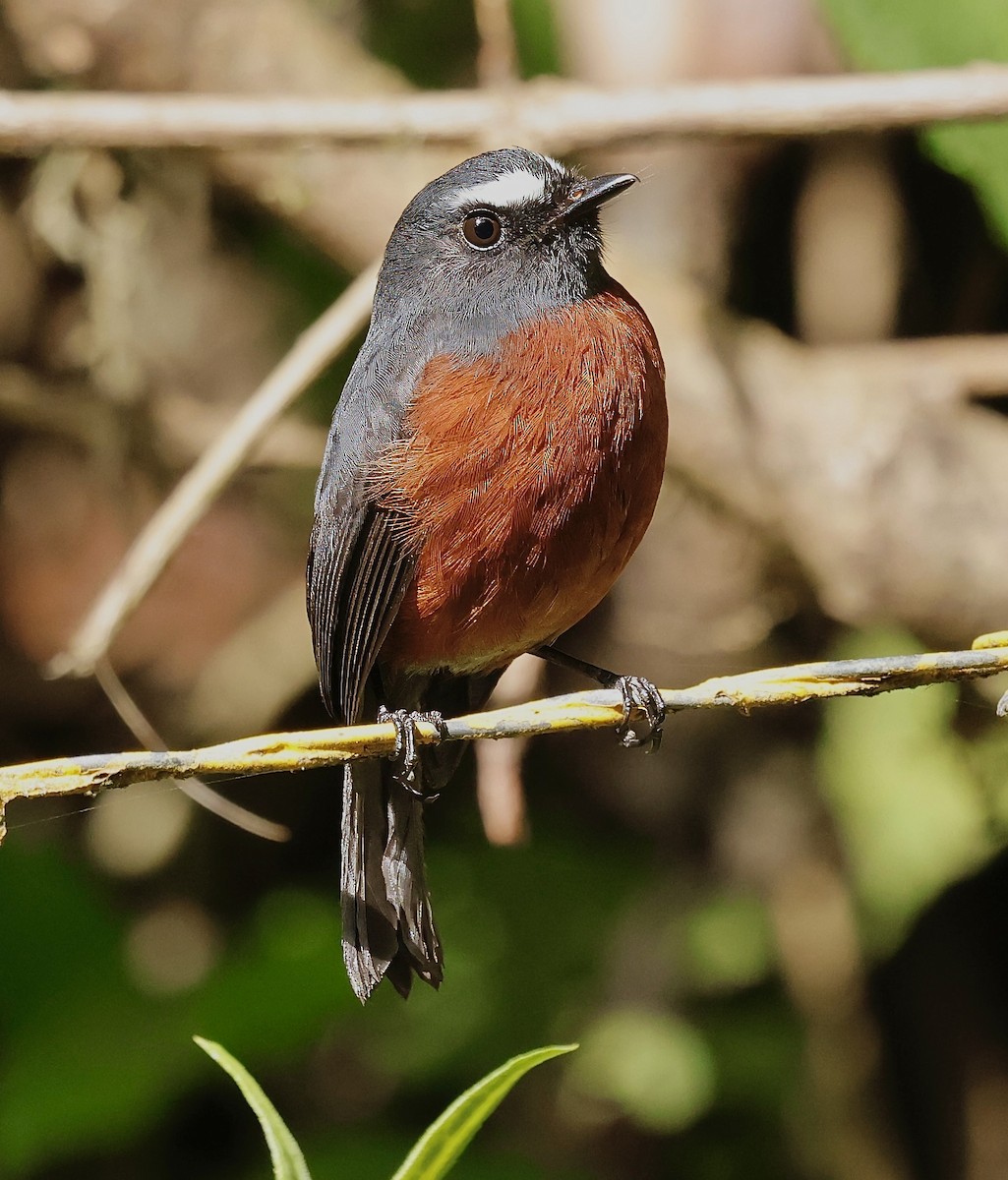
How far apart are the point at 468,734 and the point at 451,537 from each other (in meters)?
0.71

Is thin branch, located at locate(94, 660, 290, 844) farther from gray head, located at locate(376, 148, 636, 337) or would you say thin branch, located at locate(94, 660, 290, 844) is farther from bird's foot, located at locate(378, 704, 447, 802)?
gray head, located at locate(376, 148, 636, 337)

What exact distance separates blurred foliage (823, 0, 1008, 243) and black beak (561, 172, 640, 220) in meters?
0.91

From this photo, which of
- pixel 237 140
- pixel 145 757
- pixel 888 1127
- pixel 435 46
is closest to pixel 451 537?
pixel 145 757

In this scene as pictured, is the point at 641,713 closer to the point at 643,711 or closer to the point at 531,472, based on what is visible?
the point at 643,711

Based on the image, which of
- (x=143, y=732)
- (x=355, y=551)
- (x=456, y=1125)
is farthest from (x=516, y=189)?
(x=456, y=1125)

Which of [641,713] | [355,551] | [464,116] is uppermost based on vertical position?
[464,116]

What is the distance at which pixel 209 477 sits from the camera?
11.8 feet

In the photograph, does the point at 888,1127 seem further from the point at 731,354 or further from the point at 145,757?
the point at 145,757

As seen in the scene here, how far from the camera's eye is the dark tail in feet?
9.19

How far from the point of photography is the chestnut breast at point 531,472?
257 cm

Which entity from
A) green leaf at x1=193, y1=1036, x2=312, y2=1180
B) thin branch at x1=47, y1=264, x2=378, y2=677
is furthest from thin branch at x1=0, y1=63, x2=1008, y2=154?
green leaf at x1=193, y1=1036, x2=312, y2=1180

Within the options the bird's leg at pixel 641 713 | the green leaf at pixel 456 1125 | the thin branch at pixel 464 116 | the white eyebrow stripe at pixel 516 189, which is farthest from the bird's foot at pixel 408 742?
the thin branch at pixel 464 116

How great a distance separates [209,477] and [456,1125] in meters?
2.15

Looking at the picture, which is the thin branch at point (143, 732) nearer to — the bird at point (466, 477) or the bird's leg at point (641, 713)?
the bird at point (466, 477)
